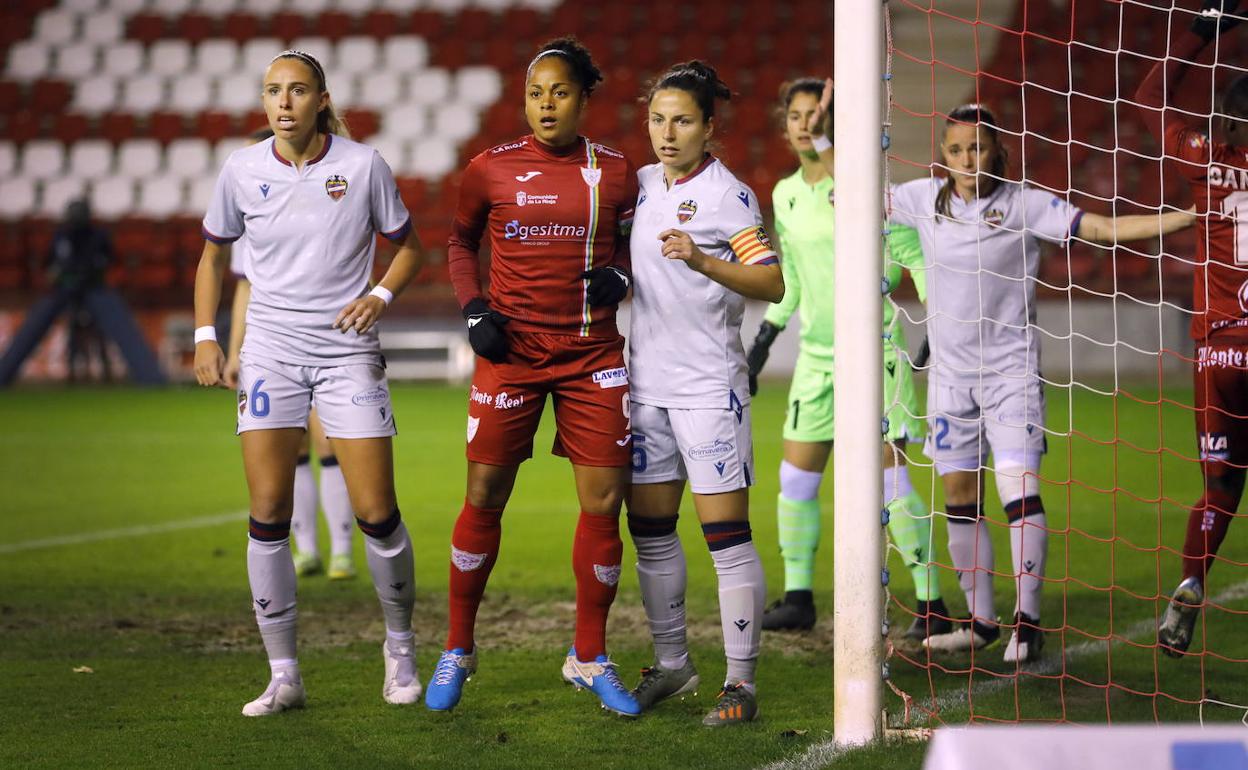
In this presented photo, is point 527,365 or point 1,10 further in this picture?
point 1,10

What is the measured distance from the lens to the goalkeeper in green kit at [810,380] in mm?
5621

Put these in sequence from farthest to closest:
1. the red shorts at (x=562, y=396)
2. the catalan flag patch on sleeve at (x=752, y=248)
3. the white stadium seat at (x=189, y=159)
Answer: the white stadium seat at (x=189, y=159), the red shorts at (x=562, y=396), the catalan flag patch on sleeve at (x=752, y=248)

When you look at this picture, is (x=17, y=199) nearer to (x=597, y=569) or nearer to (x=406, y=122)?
(x=406, y=122)

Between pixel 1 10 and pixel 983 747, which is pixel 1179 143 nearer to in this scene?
pixel 983 747

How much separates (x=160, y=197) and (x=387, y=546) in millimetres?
17823

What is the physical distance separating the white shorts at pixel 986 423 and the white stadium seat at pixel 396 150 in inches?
648

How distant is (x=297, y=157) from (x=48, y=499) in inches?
223

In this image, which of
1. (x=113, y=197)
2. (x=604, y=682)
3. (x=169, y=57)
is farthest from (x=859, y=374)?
(x=169, y=57)

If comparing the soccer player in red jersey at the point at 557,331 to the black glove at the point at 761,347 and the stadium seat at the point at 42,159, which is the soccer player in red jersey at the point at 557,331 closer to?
the black glove at the point at 761,347

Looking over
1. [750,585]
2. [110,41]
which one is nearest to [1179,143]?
[750,585]

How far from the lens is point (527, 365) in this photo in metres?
4.46

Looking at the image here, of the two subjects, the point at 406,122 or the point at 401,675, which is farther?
the point at 406,122

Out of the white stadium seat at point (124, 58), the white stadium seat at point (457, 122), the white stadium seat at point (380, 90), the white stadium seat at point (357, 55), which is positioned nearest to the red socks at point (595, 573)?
the white stadium seat at point (457, 122)

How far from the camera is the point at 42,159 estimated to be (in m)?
21.9
